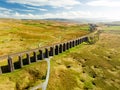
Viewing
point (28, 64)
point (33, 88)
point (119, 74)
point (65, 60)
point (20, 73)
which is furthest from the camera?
point (65, 60)

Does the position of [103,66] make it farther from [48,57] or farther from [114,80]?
[48,57]

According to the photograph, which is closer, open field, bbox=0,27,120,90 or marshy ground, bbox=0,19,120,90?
marshy ground, bbox=0,19,120,90

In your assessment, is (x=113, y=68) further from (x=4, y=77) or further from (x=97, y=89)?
(x=4, y=77)

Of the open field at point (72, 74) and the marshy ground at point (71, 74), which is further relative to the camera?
the open field at point (72, 74)

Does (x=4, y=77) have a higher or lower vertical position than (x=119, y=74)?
higher

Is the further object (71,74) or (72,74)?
(72,74)

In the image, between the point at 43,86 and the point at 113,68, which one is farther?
the point at 113,68

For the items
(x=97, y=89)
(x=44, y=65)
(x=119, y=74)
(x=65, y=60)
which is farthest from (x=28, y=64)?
(x=119, y=74)

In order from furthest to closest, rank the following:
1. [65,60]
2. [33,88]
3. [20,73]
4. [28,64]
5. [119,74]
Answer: [65,60]
[119,74]
[28,64]
[20,73]
[33,88]
